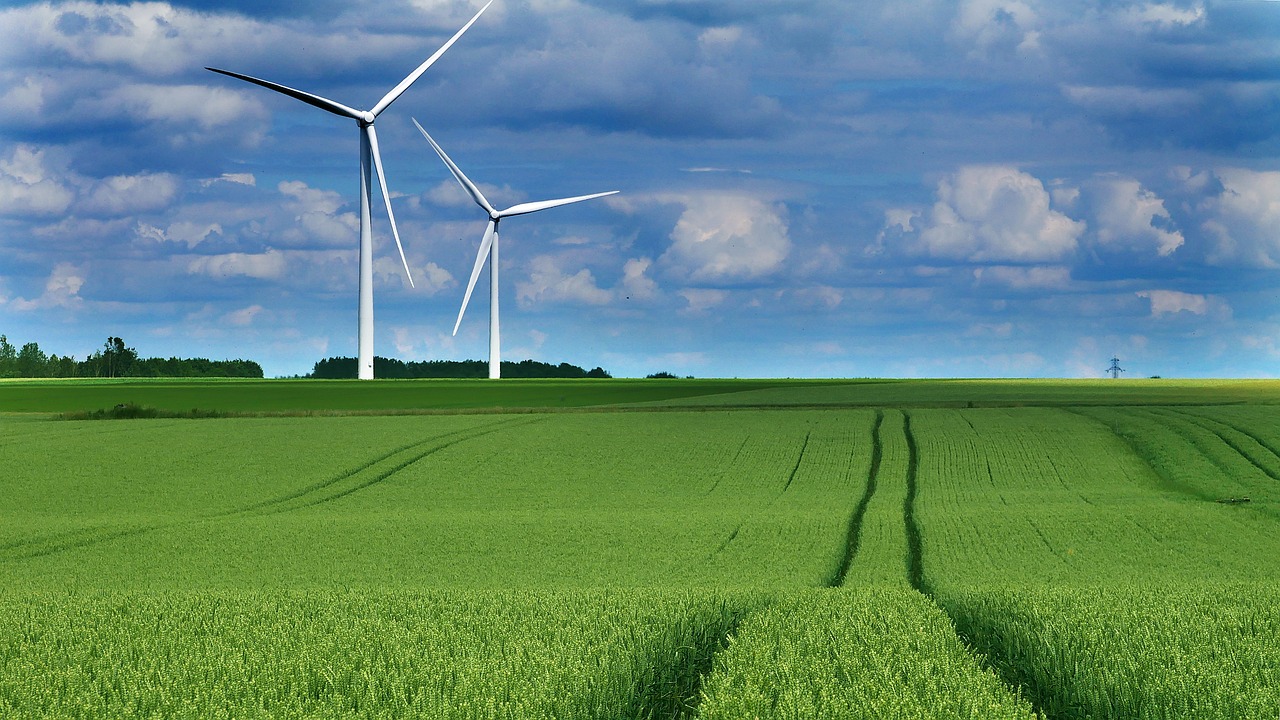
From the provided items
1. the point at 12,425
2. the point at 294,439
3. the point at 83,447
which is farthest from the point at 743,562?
the point at 12,425

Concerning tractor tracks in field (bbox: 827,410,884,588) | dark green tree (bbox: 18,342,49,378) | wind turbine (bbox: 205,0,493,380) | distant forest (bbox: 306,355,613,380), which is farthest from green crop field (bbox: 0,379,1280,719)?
dark green tree (bbox: 18,342,49,378)

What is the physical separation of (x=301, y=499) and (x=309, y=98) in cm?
4777

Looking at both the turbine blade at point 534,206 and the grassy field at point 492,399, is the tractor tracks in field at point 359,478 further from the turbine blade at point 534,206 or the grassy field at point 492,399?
the turbine blade at point 534,206

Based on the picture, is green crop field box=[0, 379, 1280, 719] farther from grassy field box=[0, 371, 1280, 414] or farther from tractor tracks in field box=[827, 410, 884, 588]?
grassy field box=[0, 371, 1280, 414]

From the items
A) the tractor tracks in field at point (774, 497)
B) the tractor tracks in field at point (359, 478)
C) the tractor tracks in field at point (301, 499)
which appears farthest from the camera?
the tractor tracks in field at point (359, 478)

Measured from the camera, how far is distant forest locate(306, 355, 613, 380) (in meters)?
139

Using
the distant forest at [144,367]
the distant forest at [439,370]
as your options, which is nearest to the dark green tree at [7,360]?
the distant forest at [144,367]

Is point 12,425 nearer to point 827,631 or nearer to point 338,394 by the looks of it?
point 338,394

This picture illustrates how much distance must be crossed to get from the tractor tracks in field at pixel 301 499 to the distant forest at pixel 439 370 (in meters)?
91.1

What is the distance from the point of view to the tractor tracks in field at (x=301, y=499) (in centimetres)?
2607

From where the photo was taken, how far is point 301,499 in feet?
111

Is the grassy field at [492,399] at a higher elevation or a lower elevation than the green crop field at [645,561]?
higher

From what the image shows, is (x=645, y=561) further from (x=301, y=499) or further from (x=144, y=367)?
(x=144, y=367)

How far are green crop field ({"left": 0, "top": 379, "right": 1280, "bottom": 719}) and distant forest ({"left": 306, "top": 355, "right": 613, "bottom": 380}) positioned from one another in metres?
72.0
